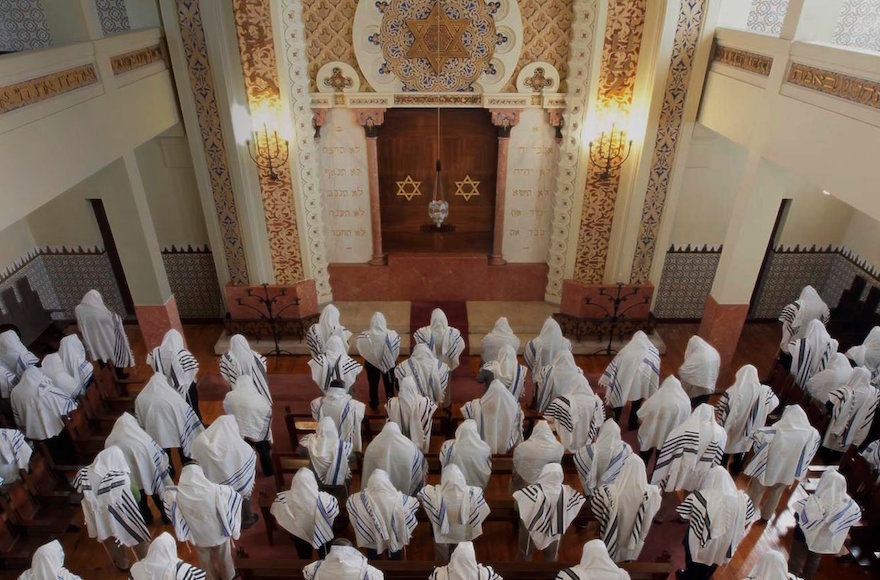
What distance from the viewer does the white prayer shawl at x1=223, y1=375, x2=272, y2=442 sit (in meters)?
5.48

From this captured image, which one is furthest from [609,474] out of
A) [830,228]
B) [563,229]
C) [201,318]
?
[201,318]

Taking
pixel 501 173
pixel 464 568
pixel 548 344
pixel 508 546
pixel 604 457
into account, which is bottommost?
pixel 508 546

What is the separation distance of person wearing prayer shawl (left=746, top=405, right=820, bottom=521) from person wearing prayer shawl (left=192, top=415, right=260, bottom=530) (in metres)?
4.15

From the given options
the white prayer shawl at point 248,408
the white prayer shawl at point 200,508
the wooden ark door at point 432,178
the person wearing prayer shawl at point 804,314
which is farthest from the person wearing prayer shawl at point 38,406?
the person wearing prayer shawl at point 804,314

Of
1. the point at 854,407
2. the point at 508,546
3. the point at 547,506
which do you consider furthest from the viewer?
the point at 854,407

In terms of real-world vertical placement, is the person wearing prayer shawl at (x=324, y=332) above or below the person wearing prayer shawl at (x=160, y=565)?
below

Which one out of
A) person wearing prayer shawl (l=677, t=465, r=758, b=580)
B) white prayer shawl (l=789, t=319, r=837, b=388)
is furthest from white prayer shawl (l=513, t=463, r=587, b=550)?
white prayer shawl (l=789, t=319, r=837, b=388)

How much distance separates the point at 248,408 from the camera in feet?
18.0

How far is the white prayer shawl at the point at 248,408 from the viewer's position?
548 centimetres

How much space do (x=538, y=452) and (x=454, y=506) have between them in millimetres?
879

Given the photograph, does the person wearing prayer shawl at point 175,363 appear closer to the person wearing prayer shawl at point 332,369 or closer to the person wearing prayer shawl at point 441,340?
the person wearing prayer shawl at point 332,369

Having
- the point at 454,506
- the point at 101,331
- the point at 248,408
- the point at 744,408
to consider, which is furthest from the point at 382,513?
the point at 101,331

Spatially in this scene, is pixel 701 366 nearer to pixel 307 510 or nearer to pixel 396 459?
pixel 396 459

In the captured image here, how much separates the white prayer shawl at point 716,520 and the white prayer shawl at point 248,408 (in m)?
3.59
